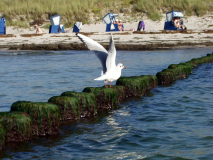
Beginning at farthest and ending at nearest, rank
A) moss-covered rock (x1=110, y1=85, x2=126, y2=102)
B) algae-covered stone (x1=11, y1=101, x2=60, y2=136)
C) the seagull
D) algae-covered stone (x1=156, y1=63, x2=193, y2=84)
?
algae-covered stone (x1=156, y1=63, x2=193, y2=84), moss-covered rock (x1=110, y1=85, x2=126, y2=102), the seagull, algae-covered stone (x1=11, y1=101, x2=60, y2=136)

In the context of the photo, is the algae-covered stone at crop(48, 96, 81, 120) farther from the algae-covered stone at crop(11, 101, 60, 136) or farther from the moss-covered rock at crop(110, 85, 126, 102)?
the moss-covered rock at crop(110, 85, 126, 102)

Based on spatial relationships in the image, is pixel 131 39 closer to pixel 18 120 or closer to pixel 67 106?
pixel 67 106

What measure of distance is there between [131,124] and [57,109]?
1.75 meters

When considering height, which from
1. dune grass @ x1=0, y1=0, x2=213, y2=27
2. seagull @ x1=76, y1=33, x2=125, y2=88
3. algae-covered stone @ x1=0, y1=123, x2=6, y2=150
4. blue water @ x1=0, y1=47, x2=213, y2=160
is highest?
dune grass @ x1=0, y1=0, x2=213, y2=27

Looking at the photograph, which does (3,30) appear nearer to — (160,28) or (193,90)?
(160,28)

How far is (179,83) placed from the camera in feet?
44.3

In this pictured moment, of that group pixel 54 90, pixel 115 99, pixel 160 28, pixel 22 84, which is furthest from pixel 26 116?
pixel 160 28

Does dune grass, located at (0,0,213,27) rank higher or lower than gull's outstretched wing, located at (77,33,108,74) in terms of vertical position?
higher

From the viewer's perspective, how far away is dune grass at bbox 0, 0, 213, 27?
4091cm

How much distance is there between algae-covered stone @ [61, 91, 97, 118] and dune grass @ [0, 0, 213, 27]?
32320 millimetres

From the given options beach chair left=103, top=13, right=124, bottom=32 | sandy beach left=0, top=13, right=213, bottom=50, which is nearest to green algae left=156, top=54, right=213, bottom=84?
sandy beach left=0, top=13, right=213, bottom=50

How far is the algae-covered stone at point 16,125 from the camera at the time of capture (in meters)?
6.35

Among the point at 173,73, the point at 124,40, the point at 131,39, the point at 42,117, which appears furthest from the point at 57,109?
the point at 131,39

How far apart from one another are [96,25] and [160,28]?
288 inches
